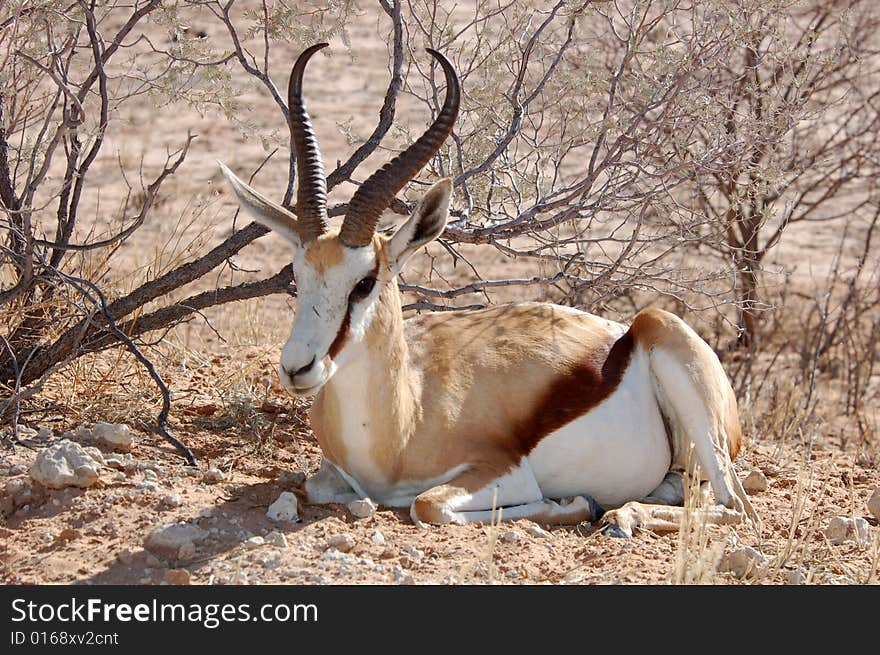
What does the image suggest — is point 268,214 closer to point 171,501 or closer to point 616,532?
point 171,501

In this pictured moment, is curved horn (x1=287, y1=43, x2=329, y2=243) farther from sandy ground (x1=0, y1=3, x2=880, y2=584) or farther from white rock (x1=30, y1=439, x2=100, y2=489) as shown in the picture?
white rock (x1=30, y1=439, x2=100, y2=489)

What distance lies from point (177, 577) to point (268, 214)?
5.75 feet

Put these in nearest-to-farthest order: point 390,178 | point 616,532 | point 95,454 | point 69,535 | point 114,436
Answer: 1. point 69,535
2. point 390,178
3. point 616,532
4. point 95,454
5. point 114,436

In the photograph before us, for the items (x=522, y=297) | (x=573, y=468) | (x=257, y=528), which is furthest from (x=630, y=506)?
(x=522, y=297)

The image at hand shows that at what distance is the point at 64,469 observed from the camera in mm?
5676

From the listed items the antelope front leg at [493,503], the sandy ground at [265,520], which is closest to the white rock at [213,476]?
the sandy ground at [265,520]

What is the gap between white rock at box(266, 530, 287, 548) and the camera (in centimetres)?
527

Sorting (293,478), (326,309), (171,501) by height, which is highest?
(326,309)

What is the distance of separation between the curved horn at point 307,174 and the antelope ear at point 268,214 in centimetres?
9

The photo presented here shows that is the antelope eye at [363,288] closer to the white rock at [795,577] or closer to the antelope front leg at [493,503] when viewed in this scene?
the antelope front leg at [493,503]

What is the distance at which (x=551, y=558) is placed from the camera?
215 inches

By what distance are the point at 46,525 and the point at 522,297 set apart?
23.7 feet

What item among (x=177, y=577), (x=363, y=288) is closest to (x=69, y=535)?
(x=177, y=577)

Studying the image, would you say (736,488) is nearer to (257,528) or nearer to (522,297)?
(257,528)
